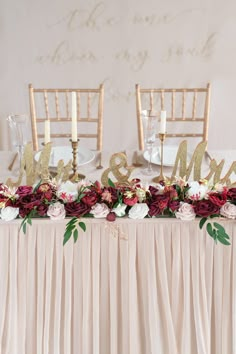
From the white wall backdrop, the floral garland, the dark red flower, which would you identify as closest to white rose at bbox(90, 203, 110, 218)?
the floral garland

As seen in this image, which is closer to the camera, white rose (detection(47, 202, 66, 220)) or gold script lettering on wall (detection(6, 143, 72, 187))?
white rose (detection(47, 202, 66, 220))

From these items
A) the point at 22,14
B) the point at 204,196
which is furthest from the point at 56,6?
the point at 204,196

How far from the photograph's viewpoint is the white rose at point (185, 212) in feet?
3.71

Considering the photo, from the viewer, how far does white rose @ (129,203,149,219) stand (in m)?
1.13

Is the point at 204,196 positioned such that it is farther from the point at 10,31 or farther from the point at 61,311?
the point at 10,31

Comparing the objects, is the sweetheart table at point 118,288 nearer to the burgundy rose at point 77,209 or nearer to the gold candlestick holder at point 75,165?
the burgundy rose at point 77,209

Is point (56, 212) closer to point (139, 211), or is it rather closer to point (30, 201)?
point (30, 201)

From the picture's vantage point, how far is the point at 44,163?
4.47ft

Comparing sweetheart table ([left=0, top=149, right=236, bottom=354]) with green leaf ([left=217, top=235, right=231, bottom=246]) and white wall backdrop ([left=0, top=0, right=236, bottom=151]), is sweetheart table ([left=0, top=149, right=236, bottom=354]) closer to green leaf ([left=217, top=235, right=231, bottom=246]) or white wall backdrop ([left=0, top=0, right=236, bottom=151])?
green leaf ([left=217, top=235, right=231, bottom=246])

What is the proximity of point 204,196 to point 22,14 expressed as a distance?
Result: 2.33 m

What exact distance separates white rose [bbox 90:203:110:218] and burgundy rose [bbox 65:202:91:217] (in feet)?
0.06

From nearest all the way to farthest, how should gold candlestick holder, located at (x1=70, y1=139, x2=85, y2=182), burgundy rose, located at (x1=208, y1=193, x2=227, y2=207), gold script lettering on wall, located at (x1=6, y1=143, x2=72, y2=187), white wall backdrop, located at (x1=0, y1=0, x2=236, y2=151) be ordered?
burgundy rose, located at (x1=208, y1=193, x2=227, y2=207)
gold script lettering on wall, located at (x1=6, y1=143, x2=72, y2=187)
gold candlestick holder, located at (x1=70, y1=139, x2=85, y2=182)
white wall backdrop, located at (x1=0, y1=0, x2=236, y2=151)

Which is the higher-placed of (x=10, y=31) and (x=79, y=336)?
(x=10, y=31)

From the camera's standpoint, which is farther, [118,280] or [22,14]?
[22,14]
